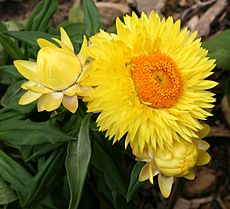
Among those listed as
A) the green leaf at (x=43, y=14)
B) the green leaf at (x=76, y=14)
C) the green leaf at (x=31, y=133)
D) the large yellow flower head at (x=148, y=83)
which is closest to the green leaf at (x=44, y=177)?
the green leaf at (x=31, y=133)

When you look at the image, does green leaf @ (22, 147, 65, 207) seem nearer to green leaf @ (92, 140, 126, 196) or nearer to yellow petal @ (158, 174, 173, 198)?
green leaf @ (92, 140, 126, 196)

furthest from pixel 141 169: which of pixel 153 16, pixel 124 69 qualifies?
pixel 153 16

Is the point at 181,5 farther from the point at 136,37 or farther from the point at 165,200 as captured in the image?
the point at 136,37

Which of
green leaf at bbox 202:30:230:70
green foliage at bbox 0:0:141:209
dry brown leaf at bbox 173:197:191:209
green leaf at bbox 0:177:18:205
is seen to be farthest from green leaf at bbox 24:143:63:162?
dry brown leaf at bbox 173:197:191:209

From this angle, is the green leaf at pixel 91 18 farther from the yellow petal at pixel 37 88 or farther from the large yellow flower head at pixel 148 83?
the yellow petal at pixel 37 88

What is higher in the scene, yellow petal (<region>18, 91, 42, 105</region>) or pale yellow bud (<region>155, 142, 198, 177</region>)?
pale yellow bud (<region>155, 142, 198, 177</region>)

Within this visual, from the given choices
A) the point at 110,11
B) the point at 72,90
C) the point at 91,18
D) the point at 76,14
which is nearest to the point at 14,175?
the point at 72,90
